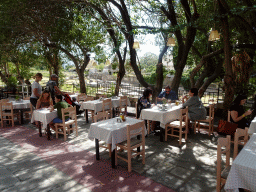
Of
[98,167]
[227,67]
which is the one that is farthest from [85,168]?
[227,67]

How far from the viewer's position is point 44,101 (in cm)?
671

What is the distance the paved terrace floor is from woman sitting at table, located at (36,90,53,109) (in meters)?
1.22

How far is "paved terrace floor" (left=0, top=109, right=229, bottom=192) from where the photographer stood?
3469mm

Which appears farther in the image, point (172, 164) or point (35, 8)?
point (35, 8)

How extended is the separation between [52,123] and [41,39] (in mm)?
6183

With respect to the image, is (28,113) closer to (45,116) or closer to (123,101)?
(45,116)

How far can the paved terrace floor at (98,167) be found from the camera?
3.47 m

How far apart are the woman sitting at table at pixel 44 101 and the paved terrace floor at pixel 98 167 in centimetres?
122

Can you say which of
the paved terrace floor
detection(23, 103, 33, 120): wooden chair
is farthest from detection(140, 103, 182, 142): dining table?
detection(23, 103, 33, 120): wooden chair

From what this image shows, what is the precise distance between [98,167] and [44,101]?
3537 mm

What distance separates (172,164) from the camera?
166 inches

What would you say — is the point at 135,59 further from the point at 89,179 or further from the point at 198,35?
the point at 89,179

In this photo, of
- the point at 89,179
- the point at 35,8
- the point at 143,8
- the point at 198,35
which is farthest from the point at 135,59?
the point at 89,179

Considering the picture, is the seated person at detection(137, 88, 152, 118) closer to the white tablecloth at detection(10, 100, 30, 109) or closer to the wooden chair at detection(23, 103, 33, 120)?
the wooden chair at detection(23, 103, 33, 120)
